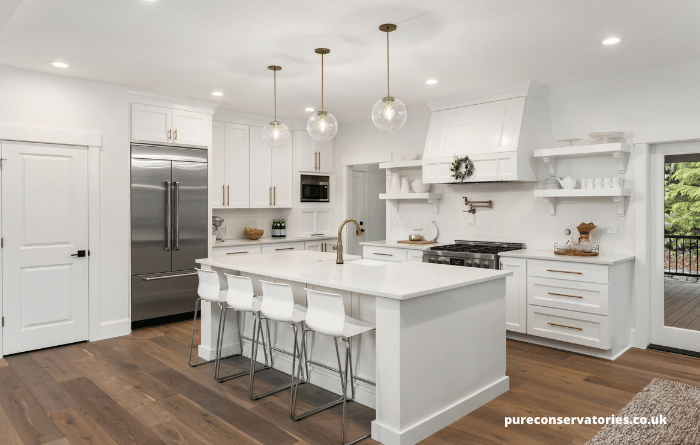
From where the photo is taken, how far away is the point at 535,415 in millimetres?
3100

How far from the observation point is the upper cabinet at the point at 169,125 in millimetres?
5211

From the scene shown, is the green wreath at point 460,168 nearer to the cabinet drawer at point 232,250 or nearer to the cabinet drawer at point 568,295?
the cabinet drawer at point 568,295

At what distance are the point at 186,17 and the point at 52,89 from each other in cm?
227

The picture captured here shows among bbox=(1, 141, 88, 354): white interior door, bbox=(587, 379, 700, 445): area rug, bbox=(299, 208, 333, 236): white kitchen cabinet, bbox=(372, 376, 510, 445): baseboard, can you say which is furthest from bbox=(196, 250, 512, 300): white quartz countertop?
bbox=(299, 208, 333, 236): white kitchen cabinet

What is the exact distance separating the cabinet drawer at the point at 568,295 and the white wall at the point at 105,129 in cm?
421

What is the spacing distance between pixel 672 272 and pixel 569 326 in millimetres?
1134

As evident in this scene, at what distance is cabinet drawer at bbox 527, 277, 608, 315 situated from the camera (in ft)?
13.8

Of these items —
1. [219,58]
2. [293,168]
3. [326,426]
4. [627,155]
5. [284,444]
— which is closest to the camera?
[284,444]

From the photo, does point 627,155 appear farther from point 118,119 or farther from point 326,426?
point 118,119

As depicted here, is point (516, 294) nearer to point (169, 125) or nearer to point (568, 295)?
point (568, 295)

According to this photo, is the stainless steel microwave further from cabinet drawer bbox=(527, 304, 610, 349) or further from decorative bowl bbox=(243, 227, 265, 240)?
cabinet drawer bbox=(527, 304, 610, 349)

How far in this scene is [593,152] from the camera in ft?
14.9

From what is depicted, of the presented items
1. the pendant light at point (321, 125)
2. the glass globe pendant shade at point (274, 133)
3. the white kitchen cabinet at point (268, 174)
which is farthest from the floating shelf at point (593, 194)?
the white kitchen cabinet at point (268, 174)

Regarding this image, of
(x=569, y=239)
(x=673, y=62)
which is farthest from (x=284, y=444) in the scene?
(x=673, y=62)
